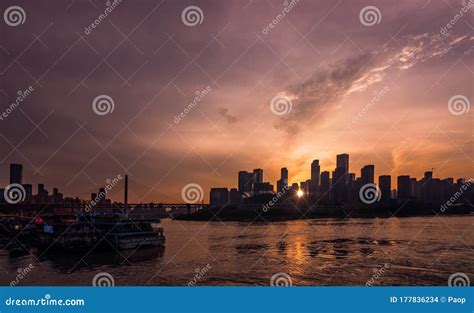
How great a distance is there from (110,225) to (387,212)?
436 feet

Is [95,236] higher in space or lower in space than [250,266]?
higher

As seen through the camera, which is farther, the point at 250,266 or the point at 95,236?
the point at 95,236

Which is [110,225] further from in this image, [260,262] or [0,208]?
[0,208]

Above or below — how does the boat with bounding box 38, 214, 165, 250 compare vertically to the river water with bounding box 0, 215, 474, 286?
above

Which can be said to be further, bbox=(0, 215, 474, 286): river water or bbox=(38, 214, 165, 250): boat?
bbox=(38, 214, 165, 250): boat

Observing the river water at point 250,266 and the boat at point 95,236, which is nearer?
the river water at point 250,266

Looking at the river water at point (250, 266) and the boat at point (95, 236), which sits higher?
the boat at point (95, 236)

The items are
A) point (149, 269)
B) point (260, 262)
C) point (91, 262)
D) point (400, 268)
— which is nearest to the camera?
point (400, 268)

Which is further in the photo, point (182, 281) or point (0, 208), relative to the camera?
point (0, 208)

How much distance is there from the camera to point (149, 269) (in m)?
31.6

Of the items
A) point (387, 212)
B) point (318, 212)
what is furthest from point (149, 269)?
point (387, 212)

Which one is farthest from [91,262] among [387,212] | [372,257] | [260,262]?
[387,212]
